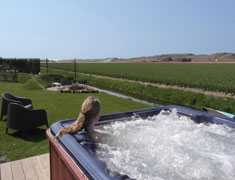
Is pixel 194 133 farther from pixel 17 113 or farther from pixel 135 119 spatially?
pixel 17 113

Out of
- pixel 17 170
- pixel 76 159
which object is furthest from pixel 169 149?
pixel 17 170

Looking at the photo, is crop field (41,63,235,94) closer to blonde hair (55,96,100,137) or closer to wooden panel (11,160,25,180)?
blonde hair (55,96,100,137)

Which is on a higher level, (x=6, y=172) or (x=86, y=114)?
(x=86, y=114)

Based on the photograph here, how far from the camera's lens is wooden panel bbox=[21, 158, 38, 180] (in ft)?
8.72

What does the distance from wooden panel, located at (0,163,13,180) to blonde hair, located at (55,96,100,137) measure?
3.49 ft

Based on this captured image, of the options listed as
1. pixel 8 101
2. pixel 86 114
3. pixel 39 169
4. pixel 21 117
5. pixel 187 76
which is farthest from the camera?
pixel 187 76

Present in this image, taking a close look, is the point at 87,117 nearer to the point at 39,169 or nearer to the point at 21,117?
the point at 39,169

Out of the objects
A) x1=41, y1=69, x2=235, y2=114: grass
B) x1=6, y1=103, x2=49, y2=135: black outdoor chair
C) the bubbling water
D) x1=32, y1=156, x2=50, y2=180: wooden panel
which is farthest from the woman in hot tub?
x1=41, y1=69, x2=235, y2=114: grass

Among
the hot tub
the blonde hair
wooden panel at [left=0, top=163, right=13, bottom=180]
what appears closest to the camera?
the hot tub

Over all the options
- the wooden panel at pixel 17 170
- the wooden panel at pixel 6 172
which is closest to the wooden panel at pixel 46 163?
the wooden panel at pixel 17 170

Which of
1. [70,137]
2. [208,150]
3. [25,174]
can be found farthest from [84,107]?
[208,150]

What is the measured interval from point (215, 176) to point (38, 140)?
9.48ft

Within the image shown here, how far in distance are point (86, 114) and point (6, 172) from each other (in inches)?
59.5

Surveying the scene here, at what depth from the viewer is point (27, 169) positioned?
280 cm
